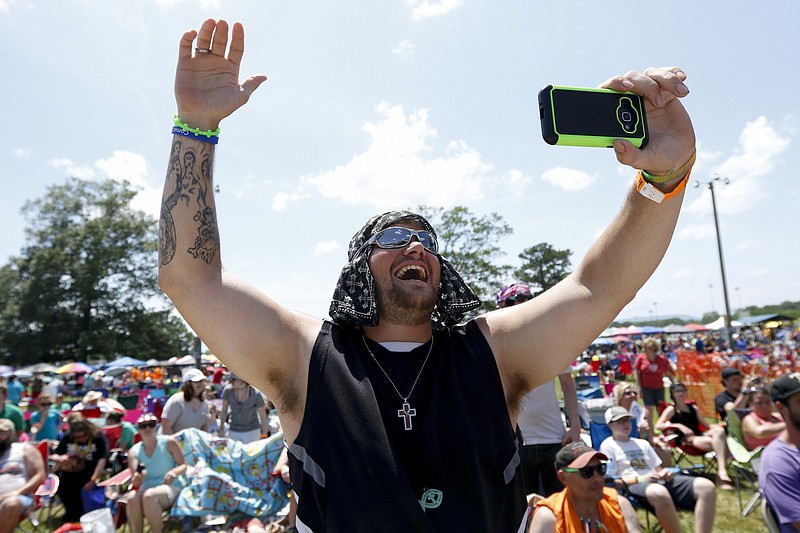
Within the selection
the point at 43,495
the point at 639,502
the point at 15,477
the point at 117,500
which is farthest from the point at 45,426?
the point at 639,502

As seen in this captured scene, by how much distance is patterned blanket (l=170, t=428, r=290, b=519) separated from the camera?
6.64 meters

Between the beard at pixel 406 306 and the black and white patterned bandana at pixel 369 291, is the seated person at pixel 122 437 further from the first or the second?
the beard at pixel 406 306

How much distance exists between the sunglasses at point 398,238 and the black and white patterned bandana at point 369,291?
0.05 metres

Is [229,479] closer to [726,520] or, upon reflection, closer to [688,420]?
[726,520]

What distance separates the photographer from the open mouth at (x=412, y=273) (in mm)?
1950

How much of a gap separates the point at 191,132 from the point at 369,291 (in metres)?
0.81

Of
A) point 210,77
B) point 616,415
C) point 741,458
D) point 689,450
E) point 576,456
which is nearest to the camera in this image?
point 210,77

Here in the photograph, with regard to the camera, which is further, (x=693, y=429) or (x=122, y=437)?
(x=122, y=437)

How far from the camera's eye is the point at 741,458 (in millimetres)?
6875

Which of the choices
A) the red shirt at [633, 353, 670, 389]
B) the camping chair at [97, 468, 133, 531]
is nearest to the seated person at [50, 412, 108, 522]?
the camping chair at [97, 468, 133, 531]

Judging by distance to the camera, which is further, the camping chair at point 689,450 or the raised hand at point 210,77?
the camping chair at point 689,450

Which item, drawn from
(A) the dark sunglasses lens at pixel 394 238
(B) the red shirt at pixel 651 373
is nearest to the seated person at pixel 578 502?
(A) the dark sunglasses lens at pixel 394 238

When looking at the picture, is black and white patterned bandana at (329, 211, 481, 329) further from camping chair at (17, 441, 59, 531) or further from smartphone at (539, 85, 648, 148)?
camping chair at (17, 441, 59, 531)

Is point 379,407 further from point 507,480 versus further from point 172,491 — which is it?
point 172,491
